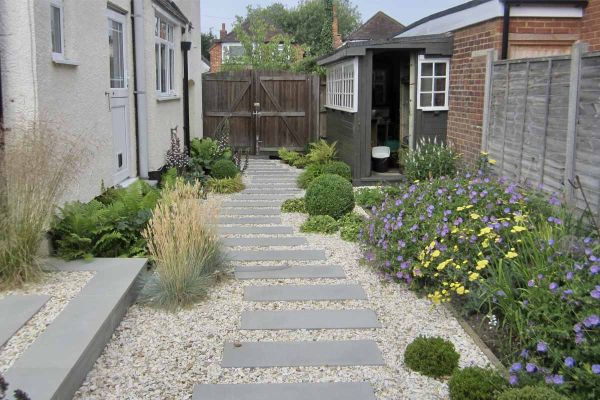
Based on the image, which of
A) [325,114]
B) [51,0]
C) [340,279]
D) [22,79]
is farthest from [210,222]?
[325,114]

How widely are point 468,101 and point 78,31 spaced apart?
5.96m

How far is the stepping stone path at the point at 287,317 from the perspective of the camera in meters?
4.01

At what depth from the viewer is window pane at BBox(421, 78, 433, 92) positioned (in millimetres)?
11250

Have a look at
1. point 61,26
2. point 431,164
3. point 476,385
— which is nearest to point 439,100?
point 431,164

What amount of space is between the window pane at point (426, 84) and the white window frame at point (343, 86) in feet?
3.87

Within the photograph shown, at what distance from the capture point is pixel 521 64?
311 inches

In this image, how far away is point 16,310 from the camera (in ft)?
14.9

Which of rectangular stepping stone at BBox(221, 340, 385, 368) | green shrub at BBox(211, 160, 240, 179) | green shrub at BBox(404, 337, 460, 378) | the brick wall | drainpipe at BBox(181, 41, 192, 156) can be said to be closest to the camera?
green shrub at BBox(404, 337, 460, 378)

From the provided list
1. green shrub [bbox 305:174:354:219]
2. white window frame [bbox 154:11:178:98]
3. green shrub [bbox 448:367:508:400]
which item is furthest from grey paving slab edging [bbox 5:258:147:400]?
white window frame [bbox 154:11:178:98]

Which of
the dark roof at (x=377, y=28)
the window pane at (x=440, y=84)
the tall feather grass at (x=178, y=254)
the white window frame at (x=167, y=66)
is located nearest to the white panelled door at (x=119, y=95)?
the white window frame at (x=167, y=66)

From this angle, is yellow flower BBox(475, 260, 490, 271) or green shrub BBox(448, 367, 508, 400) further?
yellow flower BBox(475, 260, 490, 271)

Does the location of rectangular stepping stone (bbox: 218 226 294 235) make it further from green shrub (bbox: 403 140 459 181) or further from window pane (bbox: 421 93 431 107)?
window pane (bbox: 421 93 431 107)

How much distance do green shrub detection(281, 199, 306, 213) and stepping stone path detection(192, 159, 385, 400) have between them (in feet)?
1.24

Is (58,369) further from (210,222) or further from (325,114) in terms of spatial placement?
(325,114)
